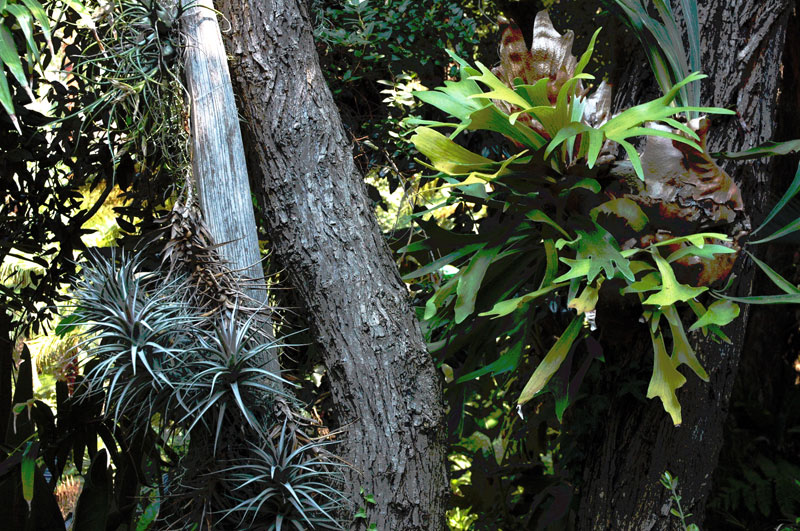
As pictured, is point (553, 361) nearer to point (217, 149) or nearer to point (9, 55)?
point (217, 149)

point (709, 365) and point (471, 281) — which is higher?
point (471, 281)

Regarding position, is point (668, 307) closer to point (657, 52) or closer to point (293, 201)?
point (657, 52)

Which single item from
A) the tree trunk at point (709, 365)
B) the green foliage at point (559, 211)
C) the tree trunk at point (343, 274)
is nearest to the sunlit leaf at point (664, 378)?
the green foliage at point (559, 211)

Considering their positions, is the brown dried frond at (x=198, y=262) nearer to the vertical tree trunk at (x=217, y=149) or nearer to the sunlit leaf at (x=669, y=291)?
the vertical tree trunk at (x=217, y=149)

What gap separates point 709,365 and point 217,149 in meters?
1.20

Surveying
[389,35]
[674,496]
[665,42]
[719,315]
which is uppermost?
[389,35]

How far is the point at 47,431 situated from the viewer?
6.34 feet

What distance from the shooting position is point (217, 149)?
4.12 feet

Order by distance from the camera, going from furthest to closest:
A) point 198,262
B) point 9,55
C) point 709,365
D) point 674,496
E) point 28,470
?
point 28,470, point 709,365, point 674,496, point 198,262, point 9,55

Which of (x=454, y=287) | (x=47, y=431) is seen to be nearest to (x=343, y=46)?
(x=454, y=287)

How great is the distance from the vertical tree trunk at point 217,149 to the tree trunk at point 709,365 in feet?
2.86

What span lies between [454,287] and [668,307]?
17.0 inches

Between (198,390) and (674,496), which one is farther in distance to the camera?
(674,496)

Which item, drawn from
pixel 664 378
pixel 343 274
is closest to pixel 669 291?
pixel 664 378
